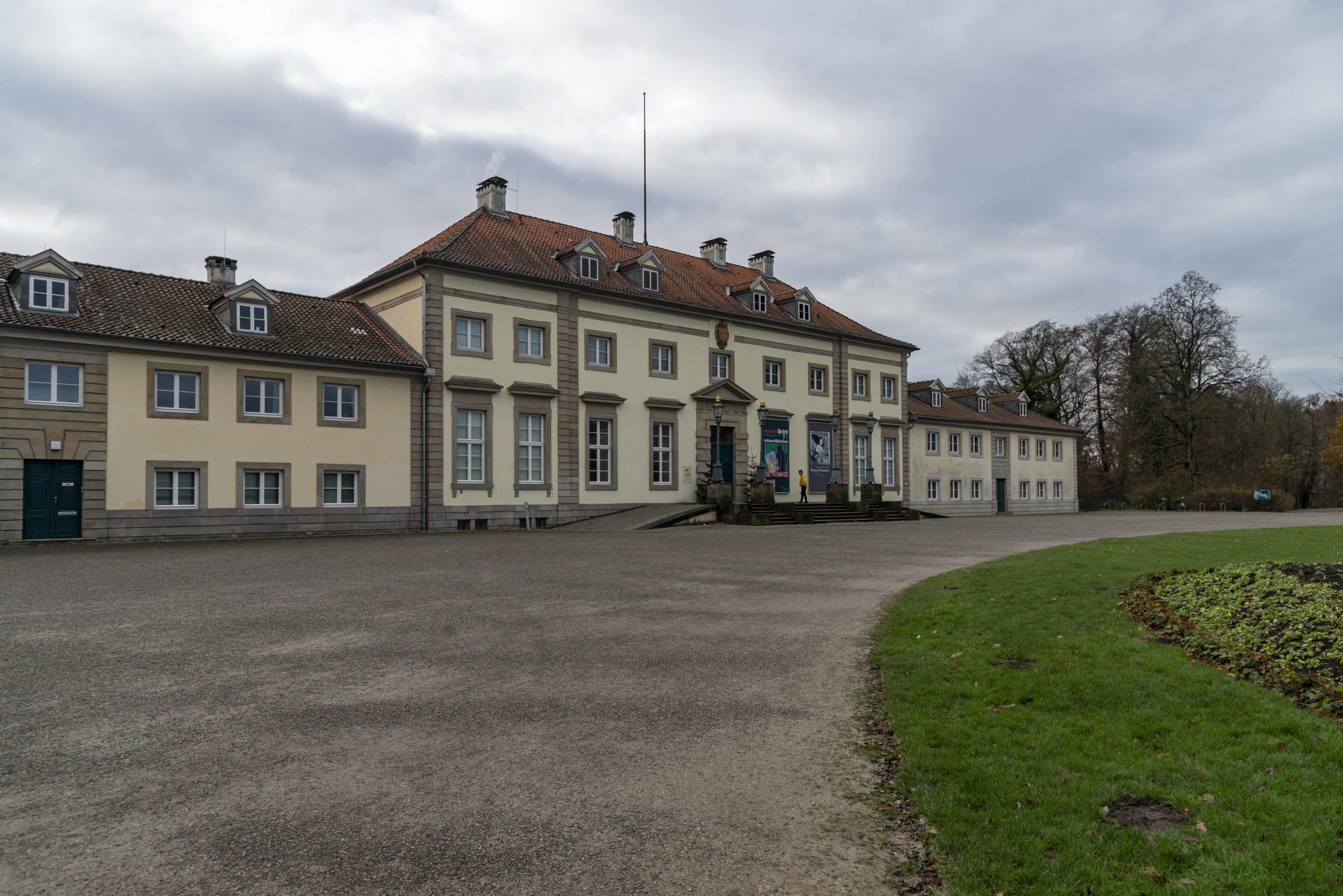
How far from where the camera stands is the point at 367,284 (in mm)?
30031

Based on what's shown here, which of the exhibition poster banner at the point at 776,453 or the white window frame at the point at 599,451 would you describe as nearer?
the white window frame at the point at 599,451

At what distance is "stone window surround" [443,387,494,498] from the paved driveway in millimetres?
15384

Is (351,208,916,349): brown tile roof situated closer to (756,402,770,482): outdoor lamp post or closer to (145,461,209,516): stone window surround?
(756,402,770,482): outdoor lamp post

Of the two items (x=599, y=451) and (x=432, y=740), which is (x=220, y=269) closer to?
(x=599, y=451)

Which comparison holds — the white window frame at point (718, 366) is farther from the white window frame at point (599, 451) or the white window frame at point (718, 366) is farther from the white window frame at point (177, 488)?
the white window frame at point (177, 488)

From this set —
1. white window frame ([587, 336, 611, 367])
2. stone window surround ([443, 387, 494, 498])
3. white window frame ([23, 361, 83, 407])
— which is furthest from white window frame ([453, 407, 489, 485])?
white window frame ([23, 361, 83, 407])

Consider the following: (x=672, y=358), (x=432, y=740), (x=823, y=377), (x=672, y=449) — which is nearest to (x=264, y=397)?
(x=672, y=449)

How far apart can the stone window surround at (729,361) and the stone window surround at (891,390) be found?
9191 millimetres

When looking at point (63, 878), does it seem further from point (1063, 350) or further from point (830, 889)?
point (1063, 350)

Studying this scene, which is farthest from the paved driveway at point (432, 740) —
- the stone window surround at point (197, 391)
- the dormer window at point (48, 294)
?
the dormer window at point (48, 294)

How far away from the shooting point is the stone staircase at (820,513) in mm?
31531

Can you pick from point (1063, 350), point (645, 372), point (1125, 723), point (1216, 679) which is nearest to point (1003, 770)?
point (1125, 723)

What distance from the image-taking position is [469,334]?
28.4 meters

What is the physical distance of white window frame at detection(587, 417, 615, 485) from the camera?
31.0 m
